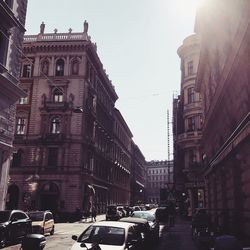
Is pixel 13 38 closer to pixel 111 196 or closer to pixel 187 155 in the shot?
pixel 187 155

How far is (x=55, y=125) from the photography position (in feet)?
151

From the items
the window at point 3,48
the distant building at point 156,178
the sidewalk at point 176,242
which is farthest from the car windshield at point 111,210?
the distant building at point 156,178

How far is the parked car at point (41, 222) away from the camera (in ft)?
67.8

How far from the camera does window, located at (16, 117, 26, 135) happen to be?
153ft

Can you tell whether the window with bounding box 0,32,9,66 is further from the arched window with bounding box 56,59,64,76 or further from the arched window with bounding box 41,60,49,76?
the arched window with bounding box 41,60,49,76

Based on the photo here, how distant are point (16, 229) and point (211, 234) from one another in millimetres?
9252

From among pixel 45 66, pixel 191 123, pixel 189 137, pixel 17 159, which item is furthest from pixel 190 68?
pixel 17 159

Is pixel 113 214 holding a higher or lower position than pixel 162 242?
higher

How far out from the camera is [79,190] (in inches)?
1706

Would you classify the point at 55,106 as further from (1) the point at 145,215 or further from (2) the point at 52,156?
(1) the point at 145,215

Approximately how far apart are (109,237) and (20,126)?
3928cm

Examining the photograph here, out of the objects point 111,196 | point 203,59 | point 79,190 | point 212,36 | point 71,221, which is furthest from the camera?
point 111,196

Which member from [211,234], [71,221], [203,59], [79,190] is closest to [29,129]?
[79,190]

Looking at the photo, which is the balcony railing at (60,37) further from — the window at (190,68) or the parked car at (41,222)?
the parked car at (41,222)
